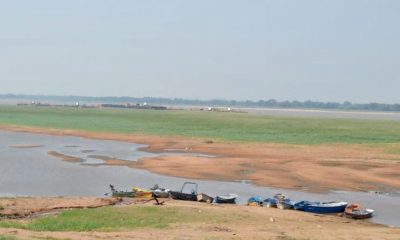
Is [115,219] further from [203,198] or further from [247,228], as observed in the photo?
[203,198]

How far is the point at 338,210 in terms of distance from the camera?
86.0ft

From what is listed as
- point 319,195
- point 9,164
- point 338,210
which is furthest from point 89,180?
point 338,210

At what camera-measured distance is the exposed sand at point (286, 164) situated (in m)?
36.4

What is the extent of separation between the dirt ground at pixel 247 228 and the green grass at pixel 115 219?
55cm

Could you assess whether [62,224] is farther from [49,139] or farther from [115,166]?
[49,139]

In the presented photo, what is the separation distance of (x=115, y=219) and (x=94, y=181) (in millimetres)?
14466

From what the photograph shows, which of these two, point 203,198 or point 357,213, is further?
point 203,198

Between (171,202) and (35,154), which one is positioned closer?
(171,202)

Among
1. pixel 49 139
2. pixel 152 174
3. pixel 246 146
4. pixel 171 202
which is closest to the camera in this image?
pixel 171 202

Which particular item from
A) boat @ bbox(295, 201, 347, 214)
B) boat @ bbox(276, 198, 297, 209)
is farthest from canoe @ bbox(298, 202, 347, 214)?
boat @ bbox(276, 198, 297, 209)

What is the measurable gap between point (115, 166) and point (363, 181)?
1650 cm

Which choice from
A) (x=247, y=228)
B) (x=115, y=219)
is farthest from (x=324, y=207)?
(x=115, y=219)

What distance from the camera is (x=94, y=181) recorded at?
35.1 metres

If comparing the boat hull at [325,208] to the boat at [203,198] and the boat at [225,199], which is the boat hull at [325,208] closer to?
the boat at [225,199]
